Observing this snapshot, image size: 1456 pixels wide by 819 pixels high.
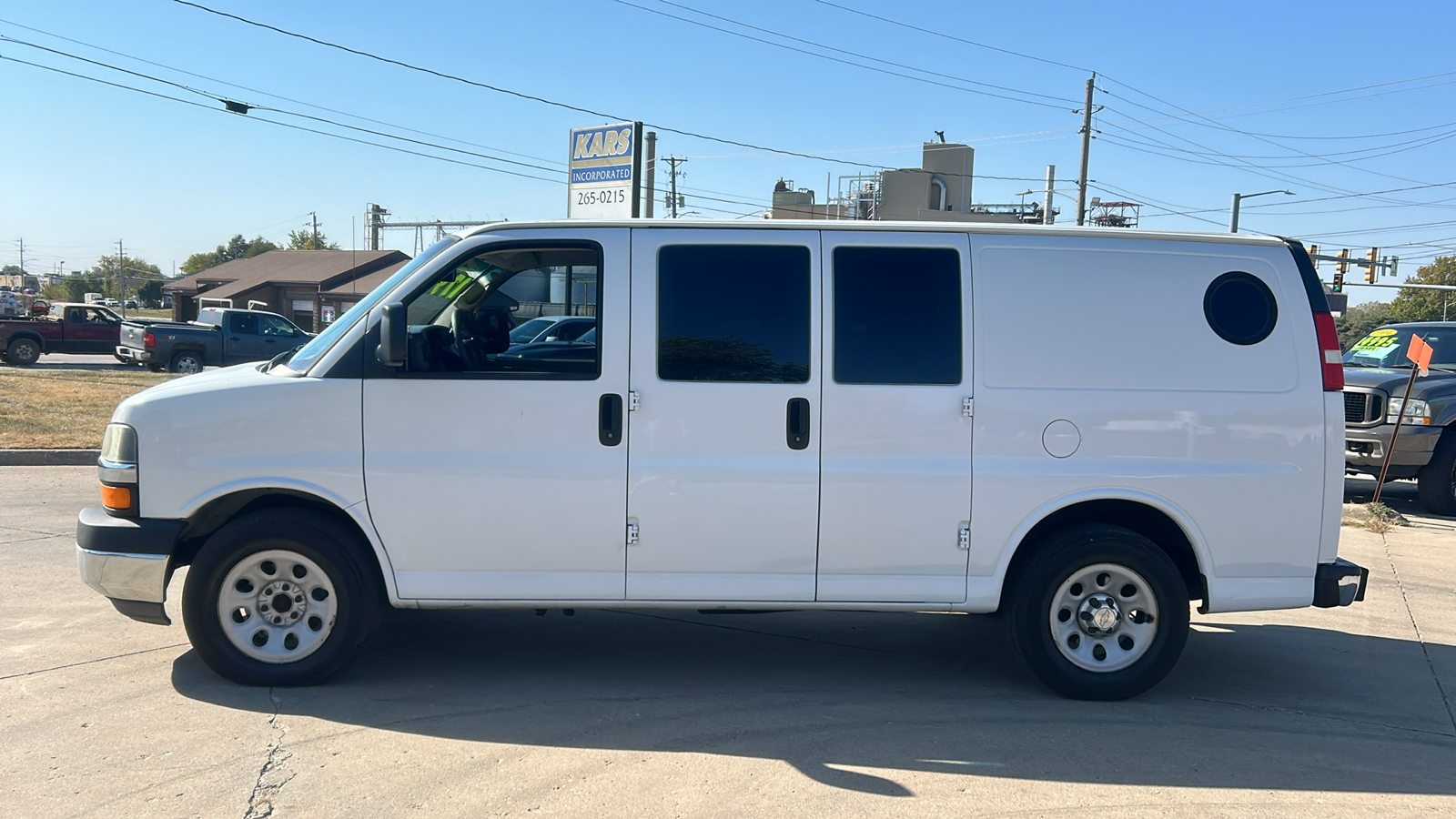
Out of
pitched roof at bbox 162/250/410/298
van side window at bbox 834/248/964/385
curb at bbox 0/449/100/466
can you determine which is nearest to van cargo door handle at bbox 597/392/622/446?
van side window at bbox 834/248/964/385

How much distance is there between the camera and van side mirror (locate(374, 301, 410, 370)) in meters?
4.73

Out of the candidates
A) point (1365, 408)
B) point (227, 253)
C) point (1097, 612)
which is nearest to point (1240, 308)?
point (1097, 612)

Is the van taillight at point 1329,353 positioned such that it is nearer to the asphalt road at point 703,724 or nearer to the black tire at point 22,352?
the asphalt road at point 703,724

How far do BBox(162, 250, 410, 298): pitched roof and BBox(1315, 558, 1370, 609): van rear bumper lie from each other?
47878mm

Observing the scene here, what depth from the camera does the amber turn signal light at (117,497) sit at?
4859mm

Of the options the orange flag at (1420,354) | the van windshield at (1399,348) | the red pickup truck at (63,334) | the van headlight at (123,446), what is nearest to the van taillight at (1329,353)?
the van headlight at (123,446)

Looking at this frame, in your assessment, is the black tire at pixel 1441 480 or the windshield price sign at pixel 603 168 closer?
the black tire at pixel 1441 480

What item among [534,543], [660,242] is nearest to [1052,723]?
[534,543]

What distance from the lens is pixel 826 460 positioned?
490cm

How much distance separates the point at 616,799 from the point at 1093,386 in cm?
283

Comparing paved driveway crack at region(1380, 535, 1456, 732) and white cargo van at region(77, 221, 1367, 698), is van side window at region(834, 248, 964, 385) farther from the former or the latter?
paved driveway crack at region(1380, 535, 1456, 732)

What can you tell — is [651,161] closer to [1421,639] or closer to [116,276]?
[1421,639]

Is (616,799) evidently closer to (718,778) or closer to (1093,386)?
(718,778)

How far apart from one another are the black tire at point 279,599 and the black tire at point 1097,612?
3110 millimetres
